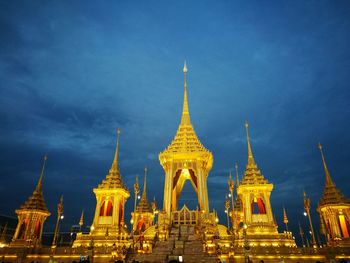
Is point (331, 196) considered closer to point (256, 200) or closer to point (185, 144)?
point (256, 200)

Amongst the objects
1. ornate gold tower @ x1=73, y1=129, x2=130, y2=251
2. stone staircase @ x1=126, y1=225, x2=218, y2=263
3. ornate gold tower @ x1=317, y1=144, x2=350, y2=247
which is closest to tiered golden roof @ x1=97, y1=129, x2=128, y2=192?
ornate gold tower @ x1=73, y1=129, x2=130, y2=251

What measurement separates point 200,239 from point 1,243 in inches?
890

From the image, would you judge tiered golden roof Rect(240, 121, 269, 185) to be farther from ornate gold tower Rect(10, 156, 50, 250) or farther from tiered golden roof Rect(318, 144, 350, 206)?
ornate gold tower Rect(10, 156, 50, 250)

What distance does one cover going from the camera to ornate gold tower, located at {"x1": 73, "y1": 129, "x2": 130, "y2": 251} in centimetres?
3325

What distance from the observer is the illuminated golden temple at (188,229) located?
24.2 metres

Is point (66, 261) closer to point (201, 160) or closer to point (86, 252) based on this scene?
point (86, 252)

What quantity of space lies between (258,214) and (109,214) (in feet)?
63.9

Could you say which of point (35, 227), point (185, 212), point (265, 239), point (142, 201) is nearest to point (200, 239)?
point (185, 212)

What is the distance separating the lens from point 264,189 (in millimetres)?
34656

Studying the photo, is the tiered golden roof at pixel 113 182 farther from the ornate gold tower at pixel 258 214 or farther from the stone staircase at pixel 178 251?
the ornate gold tower at pixel 258 214

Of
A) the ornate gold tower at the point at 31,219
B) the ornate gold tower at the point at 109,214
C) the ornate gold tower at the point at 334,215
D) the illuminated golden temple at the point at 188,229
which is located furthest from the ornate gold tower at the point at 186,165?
the ornate gold tower at the point at 31,219

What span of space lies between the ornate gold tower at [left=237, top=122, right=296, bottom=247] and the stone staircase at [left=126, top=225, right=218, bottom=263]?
7981mm

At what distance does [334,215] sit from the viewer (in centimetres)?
3123

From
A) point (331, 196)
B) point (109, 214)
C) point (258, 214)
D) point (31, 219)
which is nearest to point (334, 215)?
point (331, 196)
